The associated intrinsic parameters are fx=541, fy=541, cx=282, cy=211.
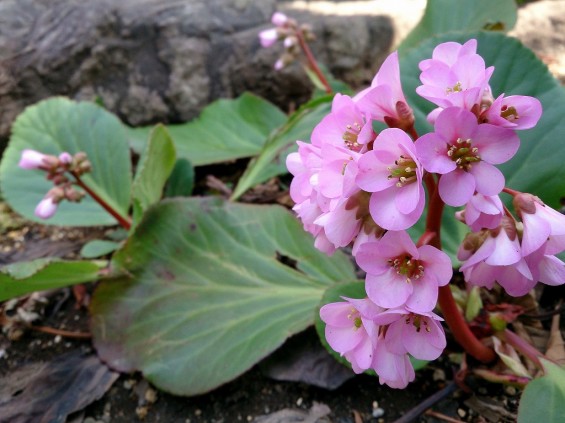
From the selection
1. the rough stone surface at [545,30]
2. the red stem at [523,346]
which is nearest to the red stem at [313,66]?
the rough stone surface at [545,30]

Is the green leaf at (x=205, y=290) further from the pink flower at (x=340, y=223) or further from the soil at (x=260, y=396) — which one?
the pink flower at (x=340, y=223)

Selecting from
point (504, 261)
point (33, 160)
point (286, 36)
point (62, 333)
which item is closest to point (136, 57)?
point (286, 36)

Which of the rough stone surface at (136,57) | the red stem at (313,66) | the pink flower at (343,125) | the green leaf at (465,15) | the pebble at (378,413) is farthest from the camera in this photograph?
the rough stone surface at (136,57)

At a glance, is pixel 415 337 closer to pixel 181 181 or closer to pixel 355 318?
pixel 355 318

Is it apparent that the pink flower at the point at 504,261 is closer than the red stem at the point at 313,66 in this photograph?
Yes

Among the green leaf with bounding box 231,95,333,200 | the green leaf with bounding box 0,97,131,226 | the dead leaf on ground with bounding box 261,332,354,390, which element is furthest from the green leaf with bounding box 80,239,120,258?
the dead leaf on ground with bounding box 261,332,354,390

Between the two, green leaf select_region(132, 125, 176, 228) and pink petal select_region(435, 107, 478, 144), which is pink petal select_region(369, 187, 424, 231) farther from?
green leaf select_region(132, 125, 176, 228)

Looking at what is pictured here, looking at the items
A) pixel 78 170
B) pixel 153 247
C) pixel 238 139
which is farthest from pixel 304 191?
pixel 238 139
